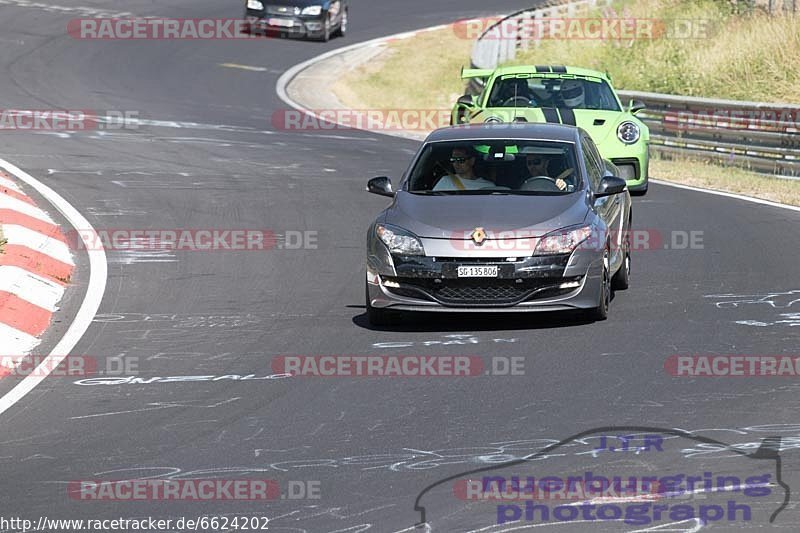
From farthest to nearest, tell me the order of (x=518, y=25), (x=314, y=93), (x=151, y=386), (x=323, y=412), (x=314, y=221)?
(x=518, y=25), (x=314, y=93), (x=314, y=221), (x=151, y=386), (x=323, y=412)

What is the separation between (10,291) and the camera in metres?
11.2

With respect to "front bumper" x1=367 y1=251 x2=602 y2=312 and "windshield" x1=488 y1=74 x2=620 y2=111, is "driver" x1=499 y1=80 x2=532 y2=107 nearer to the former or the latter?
"windshield" x1=488 y1=74 x2=620 y2=111

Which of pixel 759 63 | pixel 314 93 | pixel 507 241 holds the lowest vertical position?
pixel 314 93

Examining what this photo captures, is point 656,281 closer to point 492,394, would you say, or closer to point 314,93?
point 492,394

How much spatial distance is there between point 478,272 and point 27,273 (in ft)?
13.1

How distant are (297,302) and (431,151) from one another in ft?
5.31

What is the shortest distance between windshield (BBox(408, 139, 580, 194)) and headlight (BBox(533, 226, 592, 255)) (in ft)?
2.39

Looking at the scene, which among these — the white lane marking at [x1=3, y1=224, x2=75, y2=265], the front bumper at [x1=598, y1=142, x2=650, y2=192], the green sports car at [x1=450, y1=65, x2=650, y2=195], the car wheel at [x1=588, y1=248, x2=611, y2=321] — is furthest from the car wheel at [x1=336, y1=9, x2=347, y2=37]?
the car wheel at [x1=588, y1=248, x2=611, y2=321]

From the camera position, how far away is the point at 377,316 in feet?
35.0

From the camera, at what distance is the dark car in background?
3634cm

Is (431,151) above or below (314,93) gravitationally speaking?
above

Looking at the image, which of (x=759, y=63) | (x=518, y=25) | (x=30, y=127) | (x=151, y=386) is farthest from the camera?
(x=518, y=25)

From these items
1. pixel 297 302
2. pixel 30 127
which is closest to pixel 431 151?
pixel 297 302

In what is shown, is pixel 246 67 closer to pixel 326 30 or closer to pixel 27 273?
pixel 326 30
